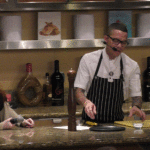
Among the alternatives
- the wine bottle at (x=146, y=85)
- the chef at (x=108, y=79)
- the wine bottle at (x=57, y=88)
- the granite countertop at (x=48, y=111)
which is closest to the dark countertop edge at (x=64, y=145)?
the chef at (x=108, y=79)

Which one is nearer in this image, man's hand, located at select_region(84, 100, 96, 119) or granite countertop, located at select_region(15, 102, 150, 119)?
man's hand, located at select_region(84, 100, 96, 119)

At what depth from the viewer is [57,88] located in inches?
123

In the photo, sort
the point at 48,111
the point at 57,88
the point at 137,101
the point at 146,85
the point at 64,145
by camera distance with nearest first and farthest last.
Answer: the point at 64,145, the point at 137,101, the point at 48,111, the point at 57,88, the point at 146,85

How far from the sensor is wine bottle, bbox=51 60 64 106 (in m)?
3.14

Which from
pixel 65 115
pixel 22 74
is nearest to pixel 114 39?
pixel 65 115

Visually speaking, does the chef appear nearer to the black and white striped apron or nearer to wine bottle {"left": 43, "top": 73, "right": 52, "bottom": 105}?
the black and white striped apron

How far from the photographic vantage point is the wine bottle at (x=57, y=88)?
3137mm

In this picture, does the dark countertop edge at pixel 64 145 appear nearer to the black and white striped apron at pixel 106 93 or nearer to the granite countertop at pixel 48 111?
the black and white striped apron at pixel 106 93

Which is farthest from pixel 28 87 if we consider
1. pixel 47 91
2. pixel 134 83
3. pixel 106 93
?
pixel 134 83

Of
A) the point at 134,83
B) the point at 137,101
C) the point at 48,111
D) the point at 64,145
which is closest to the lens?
the point at 64,145

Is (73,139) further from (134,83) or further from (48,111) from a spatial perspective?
(48,111)

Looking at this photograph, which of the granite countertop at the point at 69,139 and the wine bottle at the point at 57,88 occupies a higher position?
the wine bottle at the point at 57,88

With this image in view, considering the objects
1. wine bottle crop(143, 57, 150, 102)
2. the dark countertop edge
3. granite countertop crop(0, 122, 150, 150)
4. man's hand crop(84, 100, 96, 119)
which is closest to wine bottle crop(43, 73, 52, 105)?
wine bottle crop(143, 57, 150, 102)

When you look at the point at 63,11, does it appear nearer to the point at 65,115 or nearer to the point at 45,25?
the point at 45,25
